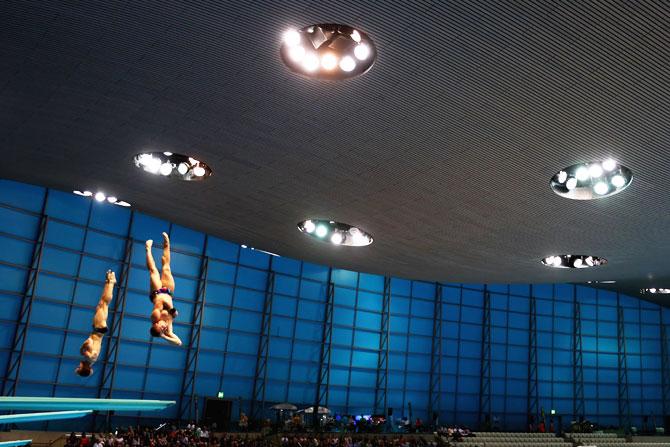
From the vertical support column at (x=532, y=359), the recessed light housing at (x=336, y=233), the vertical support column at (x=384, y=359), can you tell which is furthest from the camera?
the vertical support column at (x=532, y=359)

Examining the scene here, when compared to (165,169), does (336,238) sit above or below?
below

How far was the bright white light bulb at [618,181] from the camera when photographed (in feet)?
54.9

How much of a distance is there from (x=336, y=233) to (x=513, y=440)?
59.8ft

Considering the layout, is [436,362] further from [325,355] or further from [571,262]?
[571,262]

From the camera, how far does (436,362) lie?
39750 millimetres

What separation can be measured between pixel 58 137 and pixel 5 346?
1250 centimetres

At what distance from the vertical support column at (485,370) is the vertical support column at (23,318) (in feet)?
93.4

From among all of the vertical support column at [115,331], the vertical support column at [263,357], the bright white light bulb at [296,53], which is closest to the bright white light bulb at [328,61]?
the bright white light bulb at [296,53]

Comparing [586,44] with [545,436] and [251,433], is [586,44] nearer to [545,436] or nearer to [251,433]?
[251,433]

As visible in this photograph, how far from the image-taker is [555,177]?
56.8ft

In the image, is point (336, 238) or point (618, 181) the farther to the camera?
point (336, 238)

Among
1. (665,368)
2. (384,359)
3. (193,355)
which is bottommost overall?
(193,355)

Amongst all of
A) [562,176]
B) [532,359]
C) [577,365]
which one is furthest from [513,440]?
[562,176]

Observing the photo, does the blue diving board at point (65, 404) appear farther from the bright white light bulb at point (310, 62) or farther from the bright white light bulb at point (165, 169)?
the bright white light bulb at point (165, 169)
